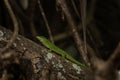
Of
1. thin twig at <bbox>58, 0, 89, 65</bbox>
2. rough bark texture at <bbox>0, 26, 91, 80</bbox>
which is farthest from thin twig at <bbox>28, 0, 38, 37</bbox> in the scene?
rough bark texture at <bbox>0, 26, 91, 80</bbox>

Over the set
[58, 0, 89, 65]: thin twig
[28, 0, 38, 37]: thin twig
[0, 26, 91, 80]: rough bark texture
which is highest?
[28, 0, 38, 37]: thin twig

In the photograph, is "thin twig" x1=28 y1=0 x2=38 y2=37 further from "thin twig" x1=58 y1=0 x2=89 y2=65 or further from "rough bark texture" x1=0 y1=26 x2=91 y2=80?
"rough bark texture" x1=0 y1=26 x2=91 y2=80

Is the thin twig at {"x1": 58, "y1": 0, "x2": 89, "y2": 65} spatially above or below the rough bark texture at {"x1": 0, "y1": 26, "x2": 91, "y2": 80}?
above

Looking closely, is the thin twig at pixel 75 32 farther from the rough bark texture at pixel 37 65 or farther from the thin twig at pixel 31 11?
the thin twig at pixel 31 11

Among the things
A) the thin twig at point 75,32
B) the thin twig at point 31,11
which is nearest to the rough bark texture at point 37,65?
the thin twig at point 75,32

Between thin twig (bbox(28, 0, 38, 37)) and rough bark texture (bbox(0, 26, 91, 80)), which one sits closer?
rough bark texture (bbox(0, 26, 91, 80))

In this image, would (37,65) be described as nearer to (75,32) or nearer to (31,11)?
(75,32)

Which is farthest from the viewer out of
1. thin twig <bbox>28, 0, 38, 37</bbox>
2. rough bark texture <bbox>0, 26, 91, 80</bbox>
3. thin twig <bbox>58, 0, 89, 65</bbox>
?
thin twig <bbox>28, 0, 38, 37</bbox>

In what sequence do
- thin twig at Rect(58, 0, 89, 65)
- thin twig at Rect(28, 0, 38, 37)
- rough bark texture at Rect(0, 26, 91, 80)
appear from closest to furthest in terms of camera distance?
1. rough bark texture at Rect(0, 26, 91, 80)
2. thin twig at Rect(58, 0, 89, 65)
3. thin twig at Rect(28, 0, 38, 37)

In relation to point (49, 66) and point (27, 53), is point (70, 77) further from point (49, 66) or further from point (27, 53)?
point (27, 53)

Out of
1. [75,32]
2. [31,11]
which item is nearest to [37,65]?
[75,32]
